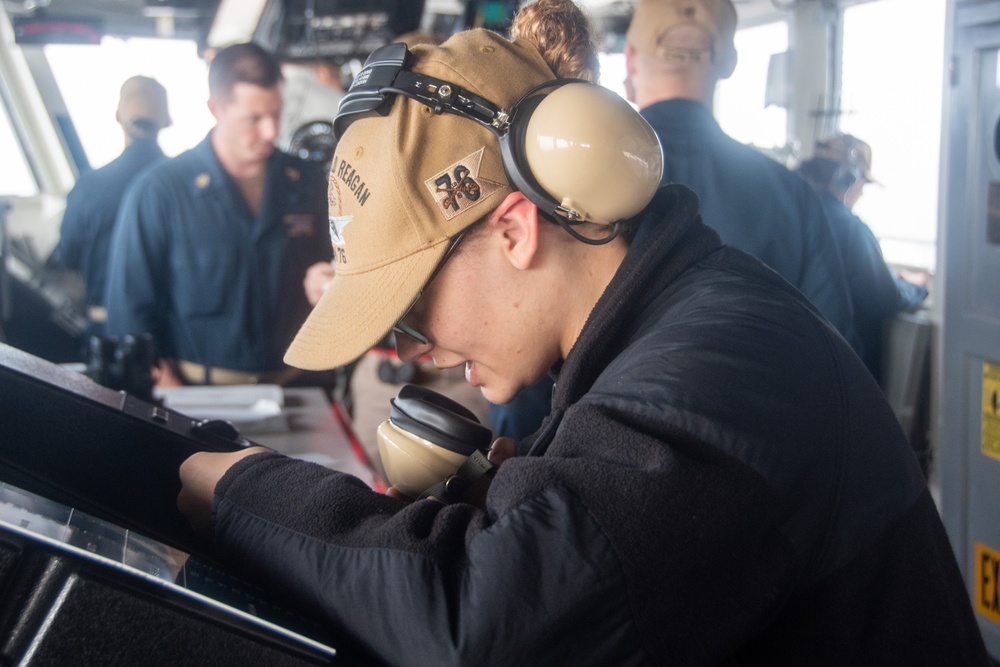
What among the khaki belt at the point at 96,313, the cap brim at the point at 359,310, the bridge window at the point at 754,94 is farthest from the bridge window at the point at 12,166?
the cap brim at the point at 359,310

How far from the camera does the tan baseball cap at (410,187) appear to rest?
956 millimetres

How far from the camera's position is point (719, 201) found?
7.70 ft

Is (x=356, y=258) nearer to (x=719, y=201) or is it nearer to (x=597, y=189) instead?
(x=597, y=189)

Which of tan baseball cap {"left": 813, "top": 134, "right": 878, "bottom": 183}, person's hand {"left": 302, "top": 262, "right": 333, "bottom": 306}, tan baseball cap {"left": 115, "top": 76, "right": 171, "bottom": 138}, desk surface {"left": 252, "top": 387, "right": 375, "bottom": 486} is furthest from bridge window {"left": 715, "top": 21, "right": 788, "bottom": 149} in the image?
desk surface {"left": 252, "top": 387, "right": 375, "bottom": 486}

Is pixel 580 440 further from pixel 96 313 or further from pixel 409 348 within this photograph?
pixel 96 313

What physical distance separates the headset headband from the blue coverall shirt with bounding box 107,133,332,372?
2.39m

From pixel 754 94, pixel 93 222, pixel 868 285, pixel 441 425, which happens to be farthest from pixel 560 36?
pixel 754 94

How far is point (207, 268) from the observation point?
128 inches

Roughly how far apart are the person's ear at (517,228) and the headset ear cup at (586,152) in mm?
29

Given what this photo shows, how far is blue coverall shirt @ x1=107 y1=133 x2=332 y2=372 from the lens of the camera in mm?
3199

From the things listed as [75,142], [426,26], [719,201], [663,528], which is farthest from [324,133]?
A: [663,528]

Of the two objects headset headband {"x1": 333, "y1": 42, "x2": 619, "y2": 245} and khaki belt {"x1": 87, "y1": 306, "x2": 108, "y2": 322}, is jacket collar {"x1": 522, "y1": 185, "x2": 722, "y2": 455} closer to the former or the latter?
headset headband {"x1": 333, "y1": 42, "x2": 619, "y2": 245}

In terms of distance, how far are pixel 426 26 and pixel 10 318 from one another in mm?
3408

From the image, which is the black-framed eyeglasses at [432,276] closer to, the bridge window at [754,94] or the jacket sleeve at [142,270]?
the jacket sleeve at [142,270]
